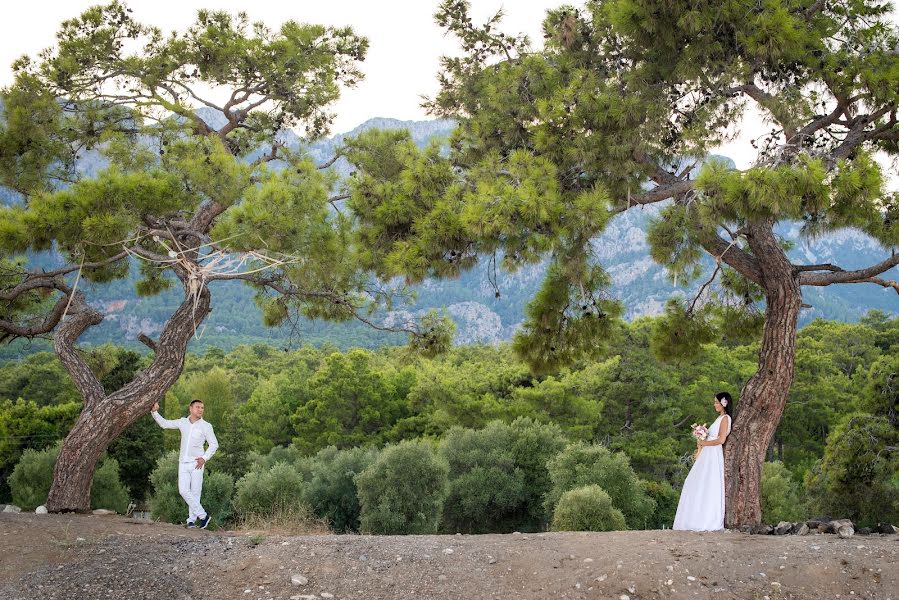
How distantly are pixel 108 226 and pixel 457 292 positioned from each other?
110 metres

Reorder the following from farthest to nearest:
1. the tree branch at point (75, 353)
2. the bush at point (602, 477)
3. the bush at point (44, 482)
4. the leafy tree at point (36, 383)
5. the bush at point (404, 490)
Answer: the leafy tree at point (36, 383)
the bush at point (602, 477)
the bush at point (404, 490)
the bush at point (44, 482)
the tree branch at point (75, 353)

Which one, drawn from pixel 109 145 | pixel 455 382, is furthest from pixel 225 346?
pixel 109 145

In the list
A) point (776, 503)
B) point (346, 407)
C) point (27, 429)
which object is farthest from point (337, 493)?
point (346, 407)

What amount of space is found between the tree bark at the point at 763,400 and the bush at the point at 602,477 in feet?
45.2

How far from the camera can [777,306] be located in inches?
306

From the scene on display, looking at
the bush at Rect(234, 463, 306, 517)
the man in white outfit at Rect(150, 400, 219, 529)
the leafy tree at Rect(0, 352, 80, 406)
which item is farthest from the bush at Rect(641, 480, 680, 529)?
the leafy tree at Rect(0, 352, 80, 406)

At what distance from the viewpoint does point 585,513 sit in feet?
55.2

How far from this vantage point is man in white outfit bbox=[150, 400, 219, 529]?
7422 mm

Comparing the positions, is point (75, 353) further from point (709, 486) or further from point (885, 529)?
point (885, 529)

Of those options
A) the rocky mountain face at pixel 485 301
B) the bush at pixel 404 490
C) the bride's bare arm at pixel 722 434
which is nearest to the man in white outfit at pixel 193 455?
the bride's bare arm at pixel 722 434

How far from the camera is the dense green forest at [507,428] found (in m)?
17.0

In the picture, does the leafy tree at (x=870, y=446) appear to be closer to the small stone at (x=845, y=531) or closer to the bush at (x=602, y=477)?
the small stone at (x=845, y=531)

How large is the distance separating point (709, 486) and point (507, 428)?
17863mm

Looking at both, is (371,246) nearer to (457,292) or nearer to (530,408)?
(530,408)
